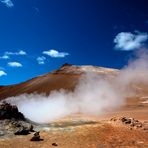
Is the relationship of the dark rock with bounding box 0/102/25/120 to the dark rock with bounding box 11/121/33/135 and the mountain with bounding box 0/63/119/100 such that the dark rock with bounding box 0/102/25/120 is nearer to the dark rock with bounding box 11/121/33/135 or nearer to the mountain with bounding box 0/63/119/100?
the dark rock with bounding box 11/121/33/135

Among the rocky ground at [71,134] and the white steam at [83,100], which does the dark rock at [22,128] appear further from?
the white steam at [83,100]

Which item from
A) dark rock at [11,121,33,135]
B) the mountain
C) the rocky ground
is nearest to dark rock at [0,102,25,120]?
the rocky ground

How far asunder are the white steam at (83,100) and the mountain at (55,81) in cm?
377

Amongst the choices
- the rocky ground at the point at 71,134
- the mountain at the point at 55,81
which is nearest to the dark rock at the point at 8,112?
the rocky ground at the point at 71,134

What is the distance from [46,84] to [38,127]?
6195cm

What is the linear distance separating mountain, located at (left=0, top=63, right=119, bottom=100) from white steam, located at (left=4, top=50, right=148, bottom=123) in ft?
12.4

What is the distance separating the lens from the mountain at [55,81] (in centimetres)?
8581

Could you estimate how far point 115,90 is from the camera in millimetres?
70688

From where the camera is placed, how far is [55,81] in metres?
92.2

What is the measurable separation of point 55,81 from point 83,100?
34.8 m

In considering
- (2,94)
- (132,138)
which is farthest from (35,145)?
(2,94)

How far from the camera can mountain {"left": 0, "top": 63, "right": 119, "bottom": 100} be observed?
282 ft

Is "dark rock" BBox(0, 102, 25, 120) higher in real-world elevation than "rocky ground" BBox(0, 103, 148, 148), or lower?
higher

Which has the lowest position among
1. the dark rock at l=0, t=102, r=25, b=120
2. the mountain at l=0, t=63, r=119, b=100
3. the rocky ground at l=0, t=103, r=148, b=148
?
the rocky ground at l=0, t=103, r=148, b=148
